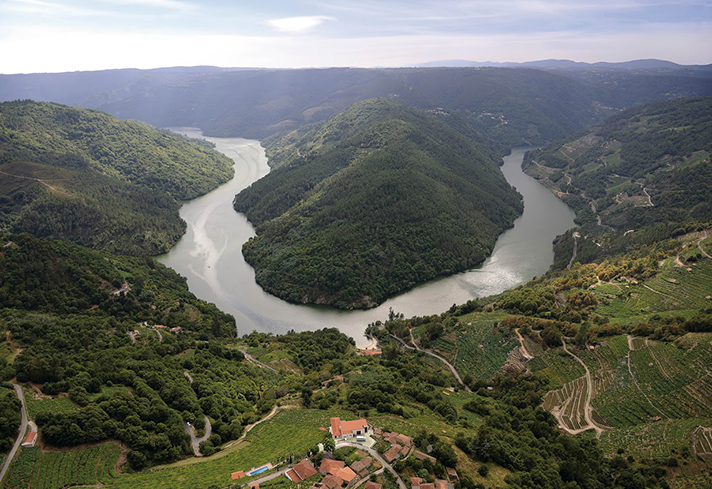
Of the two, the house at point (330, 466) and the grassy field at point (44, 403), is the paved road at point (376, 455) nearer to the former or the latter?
the house at point (330, 466)

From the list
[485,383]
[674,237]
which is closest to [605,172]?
[674,237]

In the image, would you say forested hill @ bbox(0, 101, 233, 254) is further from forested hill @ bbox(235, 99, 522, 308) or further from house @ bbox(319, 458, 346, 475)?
house @ bbox(319, 458, 346, 475)

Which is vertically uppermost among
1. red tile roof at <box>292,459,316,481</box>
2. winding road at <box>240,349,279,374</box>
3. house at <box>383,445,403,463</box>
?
red tile roof at <box>292,459,316,481</box>

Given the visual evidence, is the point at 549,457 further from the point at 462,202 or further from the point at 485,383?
the point at 462,202

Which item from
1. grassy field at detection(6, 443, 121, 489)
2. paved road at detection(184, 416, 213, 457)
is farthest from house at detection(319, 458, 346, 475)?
grassy field at detection(6, 443, 121, 489)

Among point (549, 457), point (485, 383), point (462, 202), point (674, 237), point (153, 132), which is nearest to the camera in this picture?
point (549, 457)

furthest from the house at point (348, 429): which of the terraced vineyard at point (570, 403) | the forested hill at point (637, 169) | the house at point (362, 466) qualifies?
the forested hill at point (637, 169)
